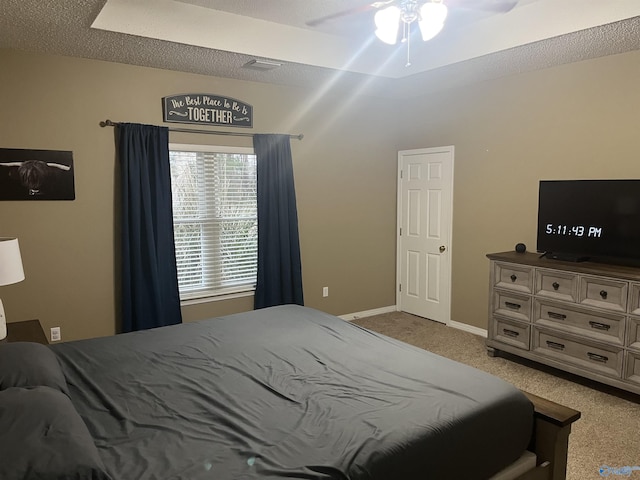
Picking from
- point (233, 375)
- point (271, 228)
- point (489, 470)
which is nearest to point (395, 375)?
point (489, 470)

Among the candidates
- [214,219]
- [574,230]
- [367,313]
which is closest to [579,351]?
[574,230]

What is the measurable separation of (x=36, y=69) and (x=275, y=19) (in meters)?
1.91

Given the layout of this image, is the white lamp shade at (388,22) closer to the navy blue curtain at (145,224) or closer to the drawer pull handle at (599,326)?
the navy blue curtain at (145,224)

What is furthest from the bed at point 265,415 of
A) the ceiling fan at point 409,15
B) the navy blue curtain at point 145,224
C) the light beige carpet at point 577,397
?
the ceiling fan at point 409,15

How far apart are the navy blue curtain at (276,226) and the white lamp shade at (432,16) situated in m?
2.44

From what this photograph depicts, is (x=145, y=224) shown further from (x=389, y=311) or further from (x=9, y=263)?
(x=389, y=311)

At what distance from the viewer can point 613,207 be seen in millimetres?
3639

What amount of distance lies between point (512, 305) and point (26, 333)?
11.9 feet

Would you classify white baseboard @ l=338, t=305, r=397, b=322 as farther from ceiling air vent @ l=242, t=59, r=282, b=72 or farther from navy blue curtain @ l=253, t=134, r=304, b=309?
ceiling air vent @ l=242, t=59, r=282, b=72

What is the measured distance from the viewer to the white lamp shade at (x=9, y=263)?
8.58ft

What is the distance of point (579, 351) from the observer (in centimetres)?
361

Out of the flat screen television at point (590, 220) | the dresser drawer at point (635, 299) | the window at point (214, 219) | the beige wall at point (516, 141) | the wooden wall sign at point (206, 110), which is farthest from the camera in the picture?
the window at point (214, 219)

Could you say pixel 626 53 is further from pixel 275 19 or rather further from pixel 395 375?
pixel 395 375

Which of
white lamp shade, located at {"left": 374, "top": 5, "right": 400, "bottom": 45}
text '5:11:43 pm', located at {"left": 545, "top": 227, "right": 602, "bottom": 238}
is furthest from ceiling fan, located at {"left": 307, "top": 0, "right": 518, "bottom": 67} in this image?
text '5:11:43 pm', located at {"left": 545, "top": 227, "right": 602, "bottom": 238}
